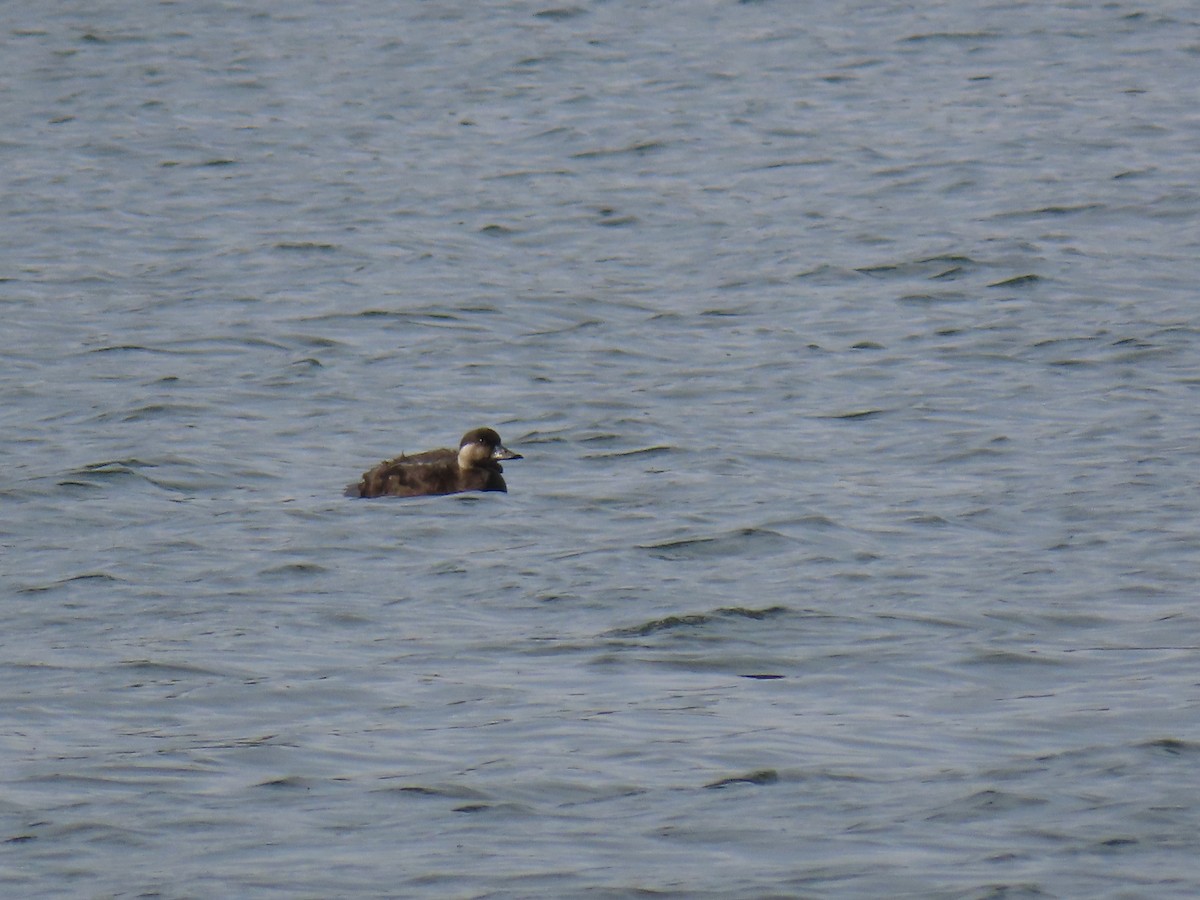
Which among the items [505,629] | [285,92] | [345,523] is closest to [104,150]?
[285,92]

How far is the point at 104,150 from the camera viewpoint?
86.2 ft

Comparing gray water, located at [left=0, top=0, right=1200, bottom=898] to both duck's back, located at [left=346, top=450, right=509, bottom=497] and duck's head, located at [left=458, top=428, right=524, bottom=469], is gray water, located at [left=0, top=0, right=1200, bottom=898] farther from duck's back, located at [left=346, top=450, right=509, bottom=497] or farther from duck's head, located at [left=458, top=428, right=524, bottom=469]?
duck's head, located at [left=458, top=428, right=524, bottom=469]

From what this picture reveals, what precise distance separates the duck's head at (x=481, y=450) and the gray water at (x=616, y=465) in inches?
14.7

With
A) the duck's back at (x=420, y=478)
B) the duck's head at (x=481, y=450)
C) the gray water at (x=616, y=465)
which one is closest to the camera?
the gray water at (x=616, y=465)

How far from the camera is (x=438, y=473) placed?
13.6 m

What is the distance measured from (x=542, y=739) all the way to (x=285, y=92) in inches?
813

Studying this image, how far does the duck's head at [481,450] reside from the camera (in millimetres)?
13773

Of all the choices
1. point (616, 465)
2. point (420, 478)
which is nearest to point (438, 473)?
point (420, 478)

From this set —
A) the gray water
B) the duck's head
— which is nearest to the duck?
the duck's head

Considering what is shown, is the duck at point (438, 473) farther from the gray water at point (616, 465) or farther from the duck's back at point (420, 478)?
the gray water at point (616, 465)

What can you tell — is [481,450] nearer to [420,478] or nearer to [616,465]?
[420,478]

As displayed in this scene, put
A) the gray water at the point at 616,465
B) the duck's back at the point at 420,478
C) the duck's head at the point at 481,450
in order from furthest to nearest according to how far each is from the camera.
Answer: the duck's head at the point at 481,450 < the duck's back at the point at 420,478 < the gray water at the point at 616,465

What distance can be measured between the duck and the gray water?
0.75ft

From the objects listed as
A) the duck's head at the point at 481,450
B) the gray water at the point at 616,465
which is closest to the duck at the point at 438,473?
the duck's head at the point at 481,450
